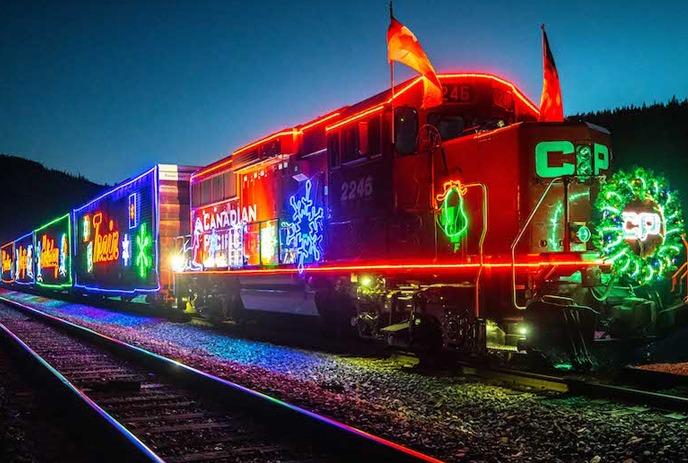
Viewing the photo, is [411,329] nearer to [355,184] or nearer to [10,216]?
[355,184]

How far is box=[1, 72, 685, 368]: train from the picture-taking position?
7270mm

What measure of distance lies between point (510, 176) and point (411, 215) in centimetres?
165

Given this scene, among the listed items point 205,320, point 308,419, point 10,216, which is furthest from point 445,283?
point 10,216

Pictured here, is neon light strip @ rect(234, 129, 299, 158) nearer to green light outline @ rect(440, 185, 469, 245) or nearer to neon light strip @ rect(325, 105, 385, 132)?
neon light strip @ rect(325, 105, 385, 132)

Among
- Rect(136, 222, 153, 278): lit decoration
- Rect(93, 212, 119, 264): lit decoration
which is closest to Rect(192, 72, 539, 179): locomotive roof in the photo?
Rect(136, 222, 153, 278): lit decoration

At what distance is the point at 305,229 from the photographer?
11.5m

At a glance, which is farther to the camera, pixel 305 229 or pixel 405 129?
pixel 305 229

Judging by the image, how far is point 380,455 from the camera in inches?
173

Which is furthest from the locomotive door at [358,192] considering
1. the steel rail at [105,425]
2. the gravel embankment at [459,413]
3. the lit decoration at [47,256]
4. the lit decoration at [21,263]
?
the lit decoration at [21,263]

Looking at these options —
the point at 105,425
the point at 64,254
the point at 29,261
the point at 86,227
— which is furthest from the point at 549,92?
the point at 29,261

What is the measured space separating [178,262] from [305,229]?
7022 millimetres

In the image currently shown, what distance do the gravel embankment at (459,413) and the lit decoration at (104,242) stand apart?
1283cm

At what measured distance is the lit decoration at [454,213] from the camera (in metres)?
8.24

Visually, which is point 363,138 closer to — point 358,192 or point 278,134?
point 358,192
